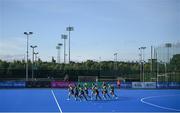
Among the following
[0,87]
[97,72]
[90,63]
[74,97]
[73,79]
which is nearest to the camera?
[74,97]

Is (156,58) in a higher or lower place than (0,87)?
higher

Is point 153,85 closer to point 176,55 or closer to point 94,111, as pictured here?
point 176,55

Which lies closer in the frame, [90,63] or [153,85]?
[153,85]

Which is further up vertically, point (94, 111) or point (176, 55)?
point (176, 55)

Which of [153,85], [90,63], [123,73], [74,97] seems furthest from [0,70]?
[90,63]

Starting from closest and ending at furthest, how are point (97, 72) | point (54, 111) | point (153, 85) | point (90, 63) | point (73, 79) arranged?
point (54, 111), point (153, 85), point (73, 79), point (97, 72), point (90, 63)

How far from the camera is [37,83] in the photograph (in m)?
44.7

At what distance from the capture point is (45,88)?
145 ft

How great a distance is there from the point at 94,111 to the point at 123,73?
118 ft

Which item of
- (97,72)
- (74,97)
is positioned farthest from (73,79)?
(74,97)

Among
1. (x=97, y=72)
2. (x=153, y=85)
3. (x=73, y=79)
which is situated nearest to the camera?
(x=153, y=85)

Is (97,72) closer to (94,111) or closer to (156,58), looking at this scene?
(156,58)

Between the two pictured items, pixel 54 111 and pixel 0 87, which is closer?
pixel 54 111

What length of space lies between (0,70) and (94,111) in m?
37.7
